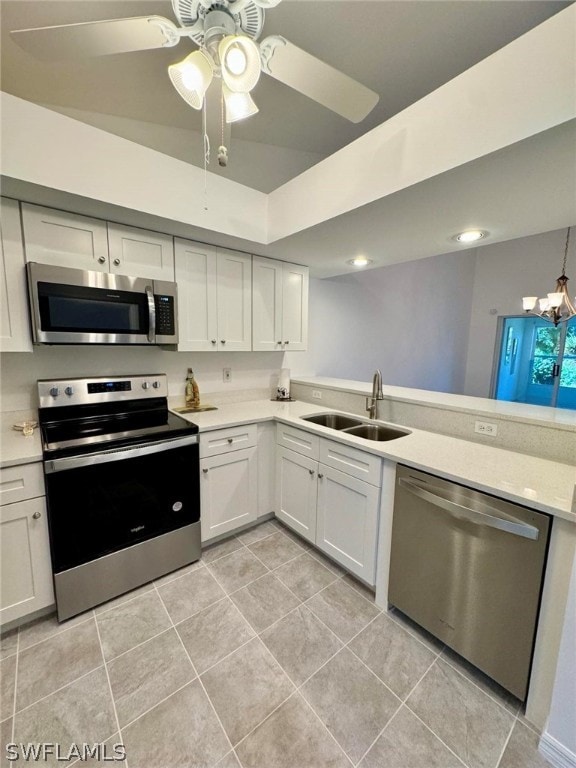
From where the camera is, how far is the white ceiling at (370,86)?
51.4 inches

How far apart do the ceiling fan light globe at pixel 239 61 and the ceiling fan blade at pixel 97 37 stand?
0.59 feet

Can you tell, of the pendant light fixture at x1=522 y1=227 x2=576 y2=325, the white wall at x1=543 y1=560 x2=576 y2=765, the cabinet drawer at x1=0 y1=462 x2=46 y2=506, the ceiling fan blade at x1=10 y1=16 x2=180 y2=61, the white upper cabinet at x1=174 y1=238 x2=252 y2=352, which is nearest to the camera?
the ceiling fan blade at x1=10 y1=16 x2=180 y2=61

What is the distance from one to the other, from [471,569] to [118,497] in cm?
176

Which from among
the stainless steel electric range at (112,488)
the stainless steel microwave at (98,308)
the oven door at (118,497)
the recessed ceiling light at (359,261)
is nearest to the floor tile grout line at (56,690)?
the stainless steel electric range at (112,488)

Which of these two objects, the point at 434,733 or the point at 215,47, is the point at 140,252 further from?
the point at 434,733

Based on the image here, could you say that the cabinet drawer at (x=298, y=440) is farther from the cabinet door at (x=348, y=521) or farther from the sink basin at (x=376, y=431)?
the sink basin at (x=376, y=431)

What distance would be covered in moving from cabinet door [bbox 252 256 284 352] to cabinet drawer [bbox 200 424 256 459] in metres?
0.72

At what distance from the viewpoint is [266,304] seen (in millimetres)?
2586

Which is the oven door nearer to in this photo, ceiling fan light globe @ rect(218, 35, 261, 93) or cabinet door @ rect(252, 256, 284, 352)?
cabinet door @ rect(252, 256, 284, 352)

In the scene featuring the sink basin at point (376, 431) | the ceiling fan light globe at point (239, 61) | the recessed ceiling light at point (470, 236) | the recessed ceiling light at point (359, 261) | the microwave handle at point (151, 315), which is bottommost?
the sink basin at point (376, 431)

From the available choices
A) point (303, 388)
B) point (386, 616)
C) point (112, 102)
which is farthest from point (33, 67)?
point (386, 616)

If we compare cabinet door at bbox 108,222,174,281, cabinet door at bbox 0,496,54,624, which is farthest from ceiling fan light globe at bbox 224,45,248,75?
cabinet door at bbox 0,496,54,624

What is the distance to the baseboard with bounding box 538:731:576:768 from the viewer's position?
1072mm

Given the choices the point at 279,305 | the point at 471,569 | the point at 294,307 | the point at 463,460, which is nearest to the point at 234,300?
→ the point at 279,305
